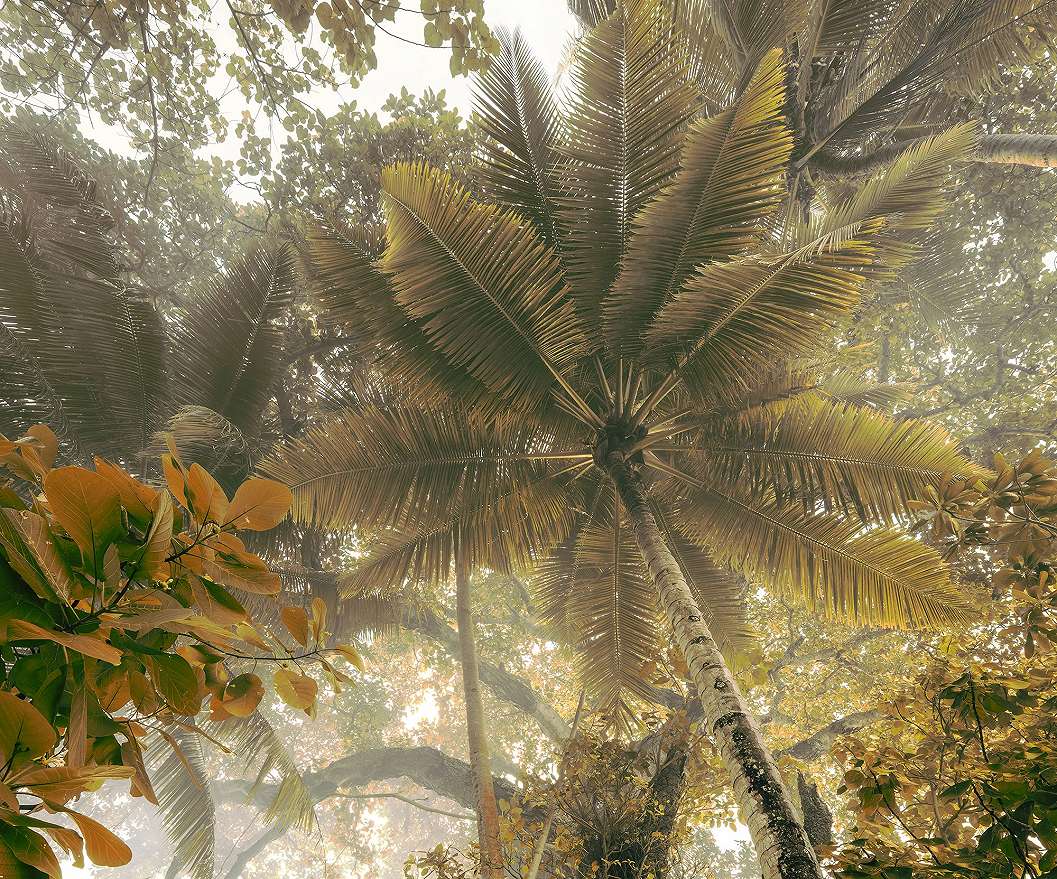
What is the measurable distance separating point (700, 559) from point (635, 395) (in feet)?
6.35

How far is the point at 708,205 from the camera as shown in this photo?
14.3ft

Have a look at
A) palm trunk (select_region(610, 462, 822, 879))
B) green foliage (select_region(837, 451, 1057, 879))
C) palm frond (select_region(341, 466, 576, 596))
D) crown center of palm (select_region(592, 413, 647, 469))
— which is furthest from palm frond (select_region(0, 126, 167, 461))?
green foliage (select_region(837, 451, 1057, 879))

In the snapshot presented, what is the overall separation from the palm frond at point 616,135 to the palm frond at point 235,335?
3213 millimetres

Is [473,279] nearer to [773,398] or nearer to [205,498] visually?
[773,398]

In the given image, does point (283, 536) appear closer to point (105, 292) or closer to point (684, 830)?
point (105, 292)

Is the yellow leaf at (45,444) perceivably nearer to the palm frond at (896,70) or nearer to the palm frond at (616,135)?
the palm frond at (616,135)

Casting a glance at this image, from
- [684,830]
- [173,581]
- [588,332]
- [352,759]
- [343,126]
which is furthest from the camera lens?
[352,759]

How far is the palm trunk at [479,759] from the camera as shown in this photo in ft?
15.3

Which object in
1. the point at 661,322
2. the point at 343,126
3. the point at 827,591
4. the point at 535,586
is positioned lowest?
the point at 827,591

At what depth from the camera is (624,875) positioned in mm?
5180

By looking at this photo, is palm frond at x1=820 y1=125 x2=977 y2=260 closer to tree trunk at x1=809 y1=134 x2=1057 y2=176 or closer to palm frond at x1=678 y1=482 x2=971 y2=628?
tree trunk at x1=809 y1=134 x2=1057 y2=176

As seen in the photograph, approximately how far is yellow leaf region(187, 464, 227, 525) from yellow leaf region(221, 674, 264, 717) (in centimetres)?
43

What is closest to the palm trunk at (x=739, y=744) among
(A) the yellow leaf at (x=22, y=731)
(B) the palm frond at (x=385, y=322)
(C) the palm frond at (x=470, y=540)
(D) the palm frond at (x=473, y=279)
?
(C) the palm frond at (x=470, y=540)

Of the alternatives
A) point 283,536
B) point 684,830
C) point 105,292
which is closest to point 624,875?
point 684,830
